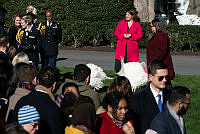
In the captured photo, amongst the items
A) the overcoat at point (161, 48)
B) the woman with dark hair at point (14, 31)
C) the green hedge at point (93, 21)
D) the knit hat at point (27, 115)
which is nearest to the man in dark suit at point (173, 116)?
the knit hat at point (27, 115)

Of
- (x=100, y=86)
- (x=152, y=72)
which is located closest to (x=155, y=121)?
(x=152, y=72)

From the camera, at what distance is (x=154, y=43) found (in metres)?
8.99

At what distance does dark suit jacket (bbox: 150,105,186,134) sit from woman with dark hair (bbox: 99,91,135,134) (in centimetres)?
39

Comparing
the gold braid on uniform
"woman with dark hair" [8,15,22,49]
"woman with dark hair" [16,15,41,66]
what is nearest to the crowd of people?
"woman with dark hair" [16,15,41,66]

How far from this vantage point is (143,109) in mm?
5551

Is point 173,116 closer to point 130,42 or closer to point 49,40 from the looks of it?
point 130,42

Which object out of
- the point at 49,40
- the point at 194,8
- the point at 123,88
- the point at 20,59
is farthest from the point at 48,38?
the point at 194,8

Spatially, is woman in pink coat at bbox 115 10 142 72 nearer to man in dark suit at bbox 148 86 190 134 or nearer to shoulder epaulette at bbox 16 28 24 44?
shoulder epaulette at bbox 16 28 24 44

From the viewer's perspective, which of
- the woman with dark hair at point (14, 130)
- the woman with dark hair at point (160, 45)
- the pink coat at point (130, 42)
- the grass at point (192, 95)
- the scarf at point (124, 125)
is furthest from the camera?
the pink coat at point (130, 42)

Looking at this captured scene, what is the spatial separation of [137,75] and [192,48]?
12245 millimetres

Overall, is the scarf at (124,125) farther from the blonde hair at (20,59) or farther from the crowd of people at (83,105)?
the blonde hair at (20,59)

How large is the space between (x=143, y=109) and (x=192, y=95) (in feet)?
18.5

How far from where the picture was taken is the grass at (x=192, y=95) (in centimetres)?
843

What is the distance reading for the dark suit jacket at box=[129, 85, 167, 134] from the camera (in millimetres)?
5543
